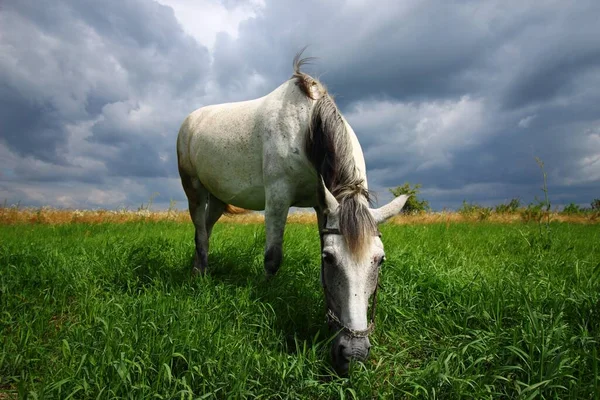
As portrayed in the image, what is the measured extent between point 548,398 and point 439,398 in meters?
0.67

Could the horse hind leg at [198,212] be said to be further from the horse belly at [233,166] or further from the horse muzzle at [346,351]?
the horse muzzle at [346,351]

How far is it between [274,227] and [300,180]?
62 centimetres

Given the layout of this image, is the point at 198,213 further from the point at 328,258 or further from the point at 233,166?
the point at 328,258

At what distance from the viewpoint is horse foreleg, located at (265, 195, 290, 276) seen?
427 cm

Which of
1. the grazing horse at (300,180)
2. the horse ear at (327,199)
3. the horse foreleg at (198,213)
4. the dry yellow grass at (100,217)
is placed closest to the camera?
the grazing horse at (300,180)

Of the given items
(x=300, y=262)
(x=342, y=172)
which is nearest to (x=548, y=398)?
(x=342, y=172)

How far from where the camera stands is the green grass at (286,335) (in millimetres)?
2500

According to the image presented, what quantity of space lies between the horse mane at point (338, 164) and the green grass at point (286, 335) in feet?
3.03

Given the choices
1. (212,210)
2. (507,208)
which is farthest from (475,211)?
(212,210)

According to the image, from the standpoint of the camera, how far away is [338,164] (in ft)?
11.7

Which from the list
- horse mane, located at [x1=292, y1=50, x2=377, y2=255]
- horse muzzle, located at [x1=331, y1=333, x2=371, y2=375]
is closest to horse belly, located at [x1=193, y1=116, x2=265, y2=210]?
horse mane, located at [x1=292, y1=50, x2=377, y2=255]

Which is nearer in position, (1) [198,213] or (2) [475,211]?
(1) [198,213]

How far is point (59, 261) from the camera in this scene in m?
5.33

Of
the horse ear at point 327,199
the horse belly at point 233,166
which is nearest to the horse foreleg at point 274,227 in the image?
the horse belly at point 233,166
